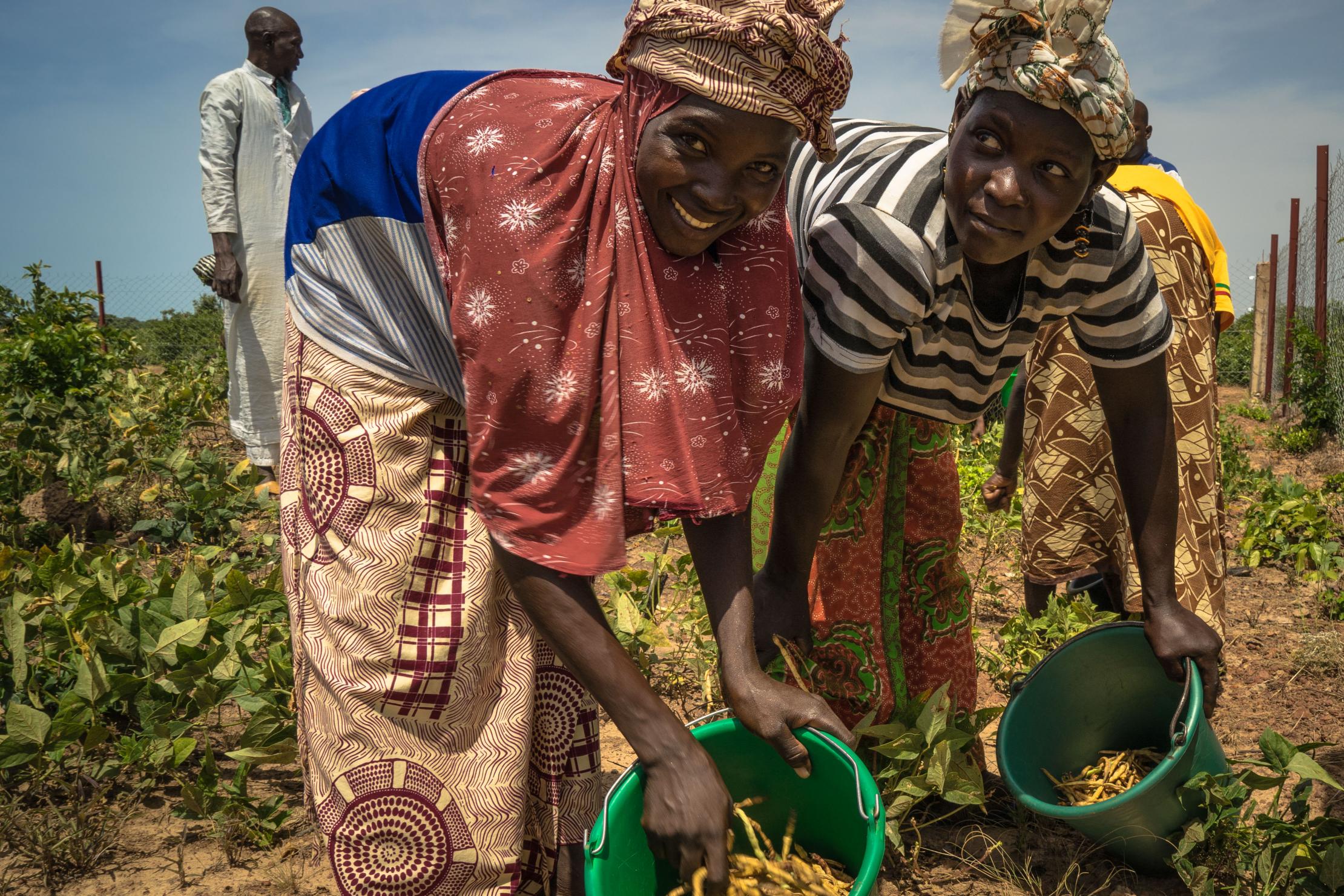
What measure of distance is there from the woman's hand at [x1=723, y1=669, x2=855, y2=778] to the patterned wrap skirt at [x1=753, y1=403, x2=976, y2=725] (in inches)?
23.4

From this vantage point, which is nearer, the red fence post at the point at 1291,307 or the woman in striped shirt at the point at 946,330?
Answer: the woman in striped shirt at the point at 946,330

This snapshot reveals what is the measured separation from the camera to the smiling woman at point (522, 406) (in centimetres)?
134


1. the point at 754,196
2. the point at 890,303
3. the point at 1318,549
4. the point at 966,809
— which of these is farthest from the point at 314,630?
the point at 1318,549

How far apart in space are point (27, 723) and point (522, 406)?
1.66 m

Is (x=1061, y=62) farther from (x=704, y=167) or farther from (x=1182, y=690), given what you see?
(x=1182, y=690)

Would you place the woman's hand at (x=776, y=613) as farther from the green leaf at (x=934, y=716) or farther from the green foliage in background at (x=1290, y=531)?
the green foliage in background at (x=1290, y=531)

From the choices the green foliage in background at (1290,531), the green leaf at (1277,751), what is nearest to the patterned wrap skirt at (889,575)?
the green leaf at (1277,751)

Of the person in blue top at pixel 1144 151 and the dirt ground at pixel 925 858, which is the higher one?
the person in blue top at pixel 1144 151

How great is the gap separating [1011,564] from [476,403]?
391 centimetres

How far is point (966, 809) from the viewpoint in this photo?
2490mm

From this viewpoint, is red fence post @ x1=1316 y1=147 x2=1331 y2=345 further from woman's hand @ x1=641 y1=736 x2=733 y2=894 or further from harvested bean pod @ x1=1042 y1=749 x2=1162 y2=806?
woman's hand @ x1=641 y1=736 x2=733 y2=894

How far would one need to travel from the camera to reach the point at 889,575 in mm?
2346

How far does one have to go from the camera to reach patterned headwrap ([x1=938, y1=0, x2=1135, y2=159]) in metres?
1.63

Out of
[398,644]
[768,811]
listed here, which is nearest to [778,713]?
[768,811]
